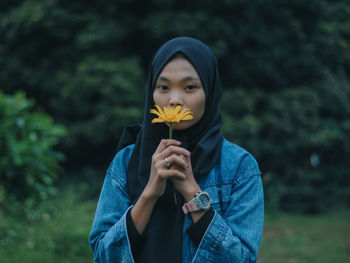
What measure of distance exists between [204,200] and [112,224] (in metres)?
0.43

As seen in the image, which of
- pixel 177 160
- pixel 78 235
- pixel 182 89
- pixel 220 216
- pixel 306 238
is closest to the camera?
pixel 177 160

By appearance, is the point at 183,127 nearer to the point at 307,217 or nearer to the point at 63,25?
the point at 63,25

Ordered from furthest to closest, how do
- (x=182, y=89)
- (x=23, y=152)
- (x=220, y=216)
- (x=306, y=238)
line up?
1. (x=306, y=238)
2. (x=23, y=152)
3. (x=182, y=89)
4. (x=220, y=216)

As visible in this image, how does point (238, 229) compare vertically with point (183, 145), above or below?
below

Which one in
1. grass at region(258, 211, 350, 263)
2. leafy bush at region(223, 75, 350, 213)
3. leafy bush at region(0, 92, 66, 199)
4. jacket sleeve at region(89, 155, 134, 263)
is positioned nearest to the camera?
jacket sleeve at region(89, 155, 134, 263)

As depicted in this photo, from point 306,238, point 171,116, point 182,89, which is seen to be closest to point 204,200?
point 171,116

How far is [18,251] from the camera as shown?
14.6ft

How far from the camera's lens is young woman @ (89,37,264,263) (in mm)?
1530

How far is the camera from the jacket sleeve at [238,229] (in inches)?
60.1

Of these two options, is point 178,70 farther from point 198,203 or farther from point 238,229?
point 238,229

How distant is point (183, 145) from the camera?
1677 mm

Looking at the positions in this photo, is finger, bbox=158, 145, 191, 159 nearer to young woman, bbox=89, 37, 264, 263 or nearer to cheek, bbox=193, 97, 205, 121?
young woman, bbox=89, 37, 264, 263

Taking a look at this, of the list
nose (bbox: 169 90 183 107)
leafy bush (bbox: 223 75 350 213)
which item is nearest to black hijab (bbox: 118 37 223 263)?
nose (bbox: 169 90 183 107)

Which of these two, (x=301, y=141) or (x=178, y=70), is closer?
(x=178, y=70)
